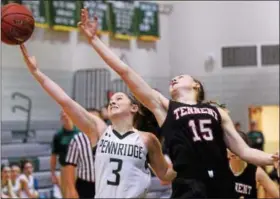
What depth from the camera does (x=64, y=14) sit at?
1265 centimetres

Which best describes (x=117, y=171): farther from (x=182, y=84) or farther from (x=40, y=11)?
(x=40, y=11)

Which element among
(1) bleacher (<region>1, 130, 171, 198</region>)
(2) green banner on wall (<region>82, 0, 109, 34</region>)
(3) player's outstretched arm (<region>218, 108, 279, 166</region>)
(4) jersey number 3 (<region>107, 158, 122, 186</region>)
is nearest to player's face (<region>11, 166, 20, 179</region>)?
(1) bleacher (<region>1, 130, 171, 198</region>)

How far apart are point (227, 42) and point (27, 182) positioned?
264 inches

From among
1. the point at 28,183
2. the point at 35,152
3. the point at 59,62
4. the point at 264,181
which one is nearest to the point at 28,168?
the point at 28,183

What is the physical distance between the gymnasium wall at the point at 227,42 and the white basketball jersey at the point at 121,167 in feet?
34.2

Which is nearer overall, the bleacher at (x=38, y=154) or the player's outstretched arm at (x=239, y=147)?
the player's outstretched arm at (x=239, y=147)

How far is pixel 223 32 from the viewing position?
14359mm

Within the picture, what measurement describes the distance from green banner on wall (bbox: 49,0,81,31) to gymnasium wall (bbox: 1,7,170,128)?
0.80 ft

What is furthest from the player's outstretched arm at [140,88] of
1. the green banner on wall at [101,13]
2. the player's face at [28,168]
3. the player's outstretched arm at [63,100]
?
the green banner on wall at [101,13]

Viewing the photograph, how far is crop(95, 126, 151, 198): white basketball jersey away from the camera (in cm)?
362

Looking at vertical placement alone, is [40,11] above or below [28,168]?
above

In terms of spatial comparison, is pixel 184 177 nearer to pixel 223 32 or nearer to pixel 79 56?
pixel 79 56

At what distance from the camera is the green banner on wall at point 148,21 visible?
46.3ft

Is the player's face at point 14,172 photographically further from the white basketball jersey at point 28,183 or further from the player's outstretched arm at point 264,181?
the player's outstretched arm at point 264,181
